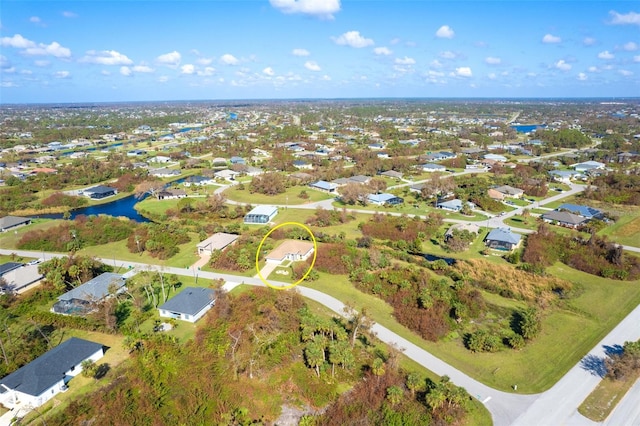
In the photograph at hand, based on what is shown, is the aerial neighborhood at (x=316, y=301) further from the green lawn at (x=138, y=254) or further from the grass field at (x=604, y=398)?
the green lawn at (x=138, y=254)

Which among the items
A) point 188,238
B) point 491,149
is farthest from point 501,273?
point 491,149

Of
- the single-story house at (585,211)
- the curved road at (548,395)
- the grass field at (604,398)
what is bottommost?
the curved road at (548,395)

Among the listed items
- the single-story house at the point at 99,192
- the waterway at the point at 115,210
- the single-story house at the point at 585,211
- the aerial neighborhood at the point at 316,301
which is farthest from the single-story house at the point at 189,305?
the single-story house at the point at 585,211

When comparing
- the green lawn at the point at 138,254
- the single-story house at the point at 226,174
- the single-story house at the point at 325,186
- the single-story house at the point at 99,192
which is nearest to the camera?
the green lawn at the point at 138,254

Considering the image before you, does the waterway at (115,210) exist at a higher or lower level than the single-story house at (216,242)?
lower

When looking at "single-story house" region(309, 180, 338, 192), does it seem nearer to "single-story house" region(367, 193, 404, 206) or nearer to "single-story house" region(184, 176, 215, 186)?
"single-story house" region(367, 193, 404, 206)

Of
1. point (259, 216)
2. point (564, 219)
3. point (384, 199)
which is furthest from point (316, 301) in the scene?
point (564, 219)

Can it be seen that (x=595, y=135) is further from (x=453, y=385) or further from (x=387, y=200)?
(x=453, y=385)

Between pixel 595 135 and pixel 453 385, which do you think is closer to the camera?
pixel 453 385
